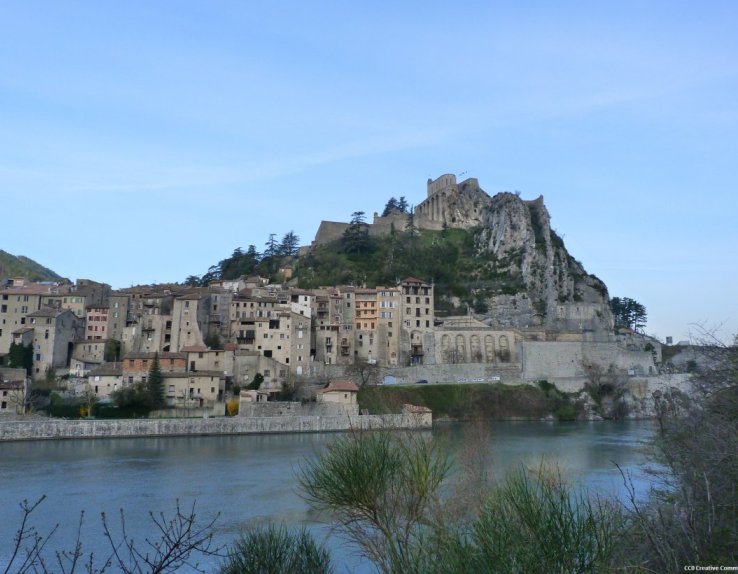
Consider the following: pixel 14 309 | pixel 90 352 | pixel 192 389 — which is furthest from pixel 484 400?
pixel 14 309

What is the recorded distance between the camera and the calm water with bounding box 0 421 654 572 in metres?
20.2

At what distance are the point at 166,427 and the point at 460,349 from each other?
983 inches

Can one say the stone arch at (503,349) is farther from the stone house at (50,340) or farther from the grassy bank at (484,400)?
the stone house at (50,340)

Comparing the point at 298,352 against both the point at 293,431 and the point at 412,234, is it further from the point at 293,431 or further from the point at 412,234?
the point at 412,234

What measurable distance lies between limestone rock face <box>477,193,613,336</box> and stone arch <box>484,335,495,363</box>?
6826 millimetres

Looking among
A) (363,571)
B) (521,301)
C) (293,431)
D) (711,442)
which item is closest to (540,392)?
(521,301)

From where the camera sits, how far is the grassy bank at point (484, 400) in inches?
1881

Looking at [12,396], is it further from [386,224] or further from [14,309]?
[386,224]

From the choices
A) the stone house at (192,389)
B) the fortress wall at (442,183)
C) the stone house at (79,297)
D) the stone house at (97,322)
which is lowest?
the stone house at (192,389)

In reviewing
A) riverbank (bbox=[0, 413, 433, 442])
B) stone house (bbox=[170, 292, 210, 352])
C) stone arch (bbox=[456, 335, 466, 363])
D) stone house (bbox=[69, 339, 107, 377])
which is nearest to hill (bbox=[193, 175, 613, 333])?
stone arch (bbox=[456, 335, 466, 363])

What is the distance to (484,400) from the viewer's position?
5016cm

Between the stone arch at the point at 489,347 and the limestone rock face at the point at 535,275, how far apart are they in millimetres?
6826

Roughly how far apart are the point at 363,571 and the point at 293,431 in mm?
28152

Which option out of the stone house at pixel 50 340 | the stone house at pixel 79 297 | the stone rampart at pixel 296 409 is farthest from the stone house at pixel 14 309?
the stone rampart at pixel 296 409
